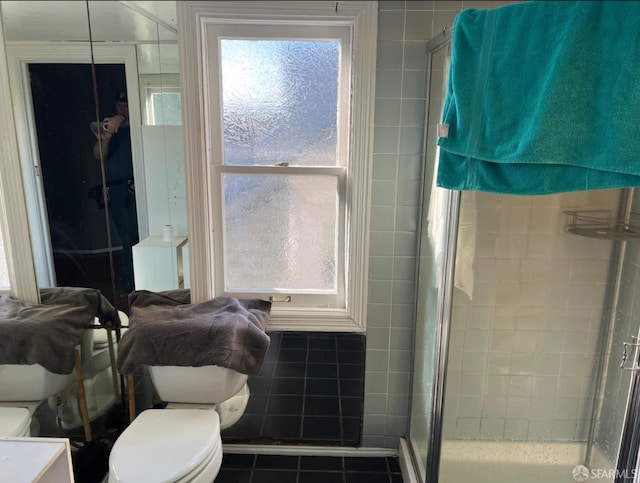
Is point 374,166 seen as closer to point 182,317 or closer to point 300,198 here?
point 300,198

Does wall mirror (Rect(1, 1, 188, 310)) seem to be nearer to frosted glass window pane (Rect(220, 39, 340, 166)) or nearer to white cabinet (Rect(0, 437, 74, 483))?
frosted glass window pane (Rect(220, 39, 340, 166))

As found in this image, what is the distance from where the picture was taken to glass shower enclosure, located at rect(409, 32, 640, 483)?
1582 millimetres

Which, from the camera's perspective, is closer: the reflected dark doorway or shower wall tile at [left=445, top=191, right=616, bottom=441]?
the reflected dark doorway

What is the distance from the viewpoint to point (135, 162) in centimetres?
165

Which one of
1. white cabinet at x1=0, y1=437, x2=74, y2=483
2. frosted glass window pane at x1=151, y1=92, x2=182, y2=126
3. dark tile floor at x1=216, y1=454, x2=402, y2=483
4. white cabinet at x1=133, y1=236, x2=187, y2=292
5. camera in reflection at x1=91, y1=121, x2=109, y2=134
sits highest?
frosted glass window pane at x1=151, y1=92, x2=182, y2=126

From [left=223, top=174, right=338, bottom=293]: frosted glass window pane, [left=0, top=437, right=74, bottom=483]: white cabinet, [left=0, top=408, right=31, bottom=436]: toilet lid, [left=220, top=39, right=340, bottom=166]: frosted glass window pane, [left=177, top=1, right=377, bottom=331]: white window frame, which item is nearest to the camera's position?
[left=0, top=437, right=74, bottom=483]: white cabinet

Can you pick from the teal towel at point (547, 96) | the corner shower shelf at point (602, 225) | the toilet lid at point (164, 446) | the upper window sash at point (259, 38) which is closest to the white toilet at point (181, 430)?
the toilet lid at point (164, 446)

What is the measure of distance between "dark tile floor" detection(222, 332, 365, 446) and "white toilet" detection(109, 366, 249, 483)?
0.31 feet

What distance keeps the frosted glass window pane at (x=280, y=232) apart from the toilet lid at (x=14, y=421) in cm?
86

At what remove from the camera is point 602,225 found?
1.65m

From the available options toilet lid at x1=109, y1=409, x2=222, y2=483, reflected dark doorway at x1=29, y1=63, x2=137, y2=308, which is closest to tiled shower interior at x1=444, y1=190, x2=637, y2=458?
toilet lid at x1=109, y1=409, x2=222, y2=483

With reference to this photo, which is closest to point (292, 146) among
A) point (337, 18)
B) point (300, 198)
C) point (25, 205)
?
point (300, 198)

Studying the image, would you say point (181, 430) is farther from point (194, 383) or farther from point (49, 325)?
point (49, 325)

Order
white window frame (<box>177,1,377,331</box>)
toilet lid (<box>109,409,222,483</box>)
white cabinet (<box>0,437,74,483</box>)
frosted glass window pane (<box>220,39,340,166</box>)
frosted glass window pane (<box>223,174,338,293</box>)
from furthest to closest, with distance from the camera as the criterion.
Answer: frosted glass window pane (<box>223,174,338,293</box>) < frosted glass window pane (<box>220,39,340,166</box>) < white window frame (<box>177,1,377,331</box>) < toilet lid (<box>109,409,222,483</box>) < white cabinet (<box>0,437,74,483</box>)
